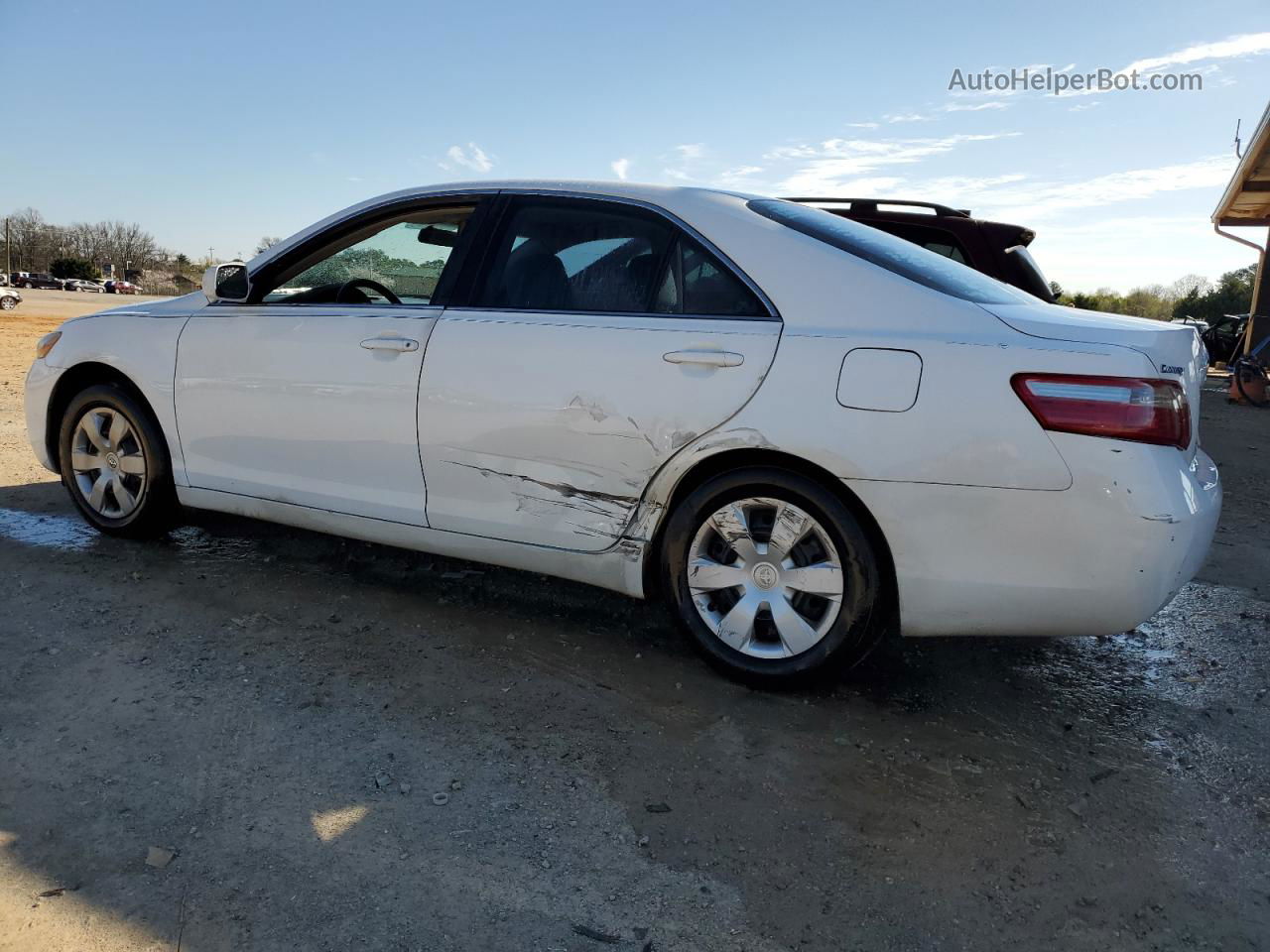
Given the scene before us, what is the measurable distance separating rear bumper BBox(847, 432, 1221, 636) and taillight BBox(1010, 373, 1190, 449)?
0.13 ft

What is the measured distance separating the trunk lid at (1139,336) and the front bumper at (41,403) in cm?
410

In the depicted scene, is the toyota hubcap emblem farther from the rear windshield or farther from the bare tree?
the bare tree

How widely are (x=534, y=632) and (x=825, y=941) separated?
1.81 meters

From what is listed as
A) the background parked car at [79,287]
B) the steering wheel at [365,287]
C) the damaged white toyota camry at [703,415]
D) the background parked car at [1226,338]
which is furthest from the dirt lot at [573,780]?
the background parked car at [79,287]

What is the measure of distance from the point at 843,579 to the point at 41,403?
12.6 feet

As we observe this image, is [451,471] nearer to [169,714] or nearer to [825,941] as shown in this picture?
[169,714]

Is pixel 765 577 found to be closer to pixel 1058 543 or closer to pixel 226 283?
pixel 1058 543

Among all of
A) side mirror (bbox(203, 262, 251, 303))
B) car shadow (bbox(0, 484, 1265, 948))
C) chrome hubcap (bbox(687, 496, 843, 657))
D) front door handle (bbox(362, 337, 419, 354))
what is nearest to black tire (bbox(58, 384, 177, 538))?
car shadow (bbox(0, 484, 1265, 948))

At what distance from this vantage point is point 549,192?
357 centimetres

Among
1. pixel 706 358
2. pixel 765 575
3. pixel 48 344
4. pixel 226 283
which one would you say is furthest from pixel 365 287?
pixel 765 575

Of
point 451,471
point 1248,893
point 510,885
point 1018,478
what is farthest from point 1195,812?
point 451,471

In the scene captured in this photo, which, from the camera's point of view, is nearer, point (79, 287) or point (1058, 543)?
point (1058, 543)

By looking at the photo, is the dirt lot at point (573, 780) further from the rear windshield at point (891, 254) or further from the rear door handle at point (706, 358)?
the rear windshield at point (891, 254)

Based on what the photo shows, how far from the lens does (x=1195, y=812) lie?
2557mm
